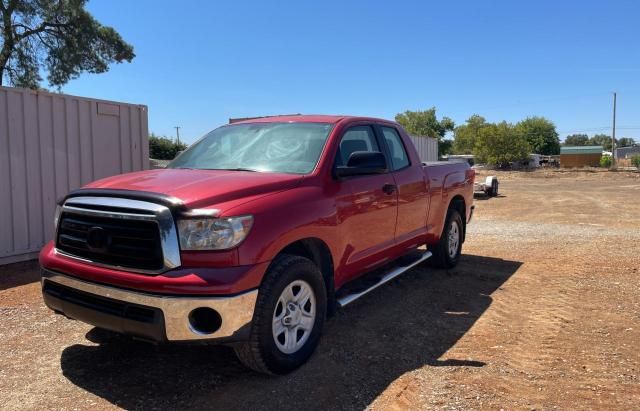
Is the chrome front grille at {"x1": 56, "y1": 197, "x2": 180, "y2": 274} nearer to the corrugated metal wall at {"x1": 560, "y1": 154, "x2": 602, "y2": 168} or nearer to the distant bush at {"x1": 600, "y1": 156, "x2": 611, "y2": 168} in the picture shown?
the distant bush at {"x1": 600, "y1": 156, "x2": 611, "y2": 168}

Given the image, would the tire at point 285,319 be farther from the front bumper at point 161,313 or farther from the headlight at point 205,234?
the headlight at point 205,234

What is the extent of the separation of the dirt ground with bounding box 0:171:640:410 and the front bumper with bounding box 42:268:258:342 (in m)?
0.49

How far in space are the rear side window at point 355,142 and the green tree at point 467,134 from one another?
3176 inches

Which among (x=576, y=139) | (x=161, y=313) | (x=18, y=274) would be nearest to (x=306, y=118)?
(x=161, y=313)

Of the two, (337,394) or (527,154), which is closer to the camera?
(337,394)

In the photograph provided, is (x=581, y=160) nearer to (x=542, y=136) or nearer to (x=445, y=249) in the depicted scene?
(x=542, y=136)

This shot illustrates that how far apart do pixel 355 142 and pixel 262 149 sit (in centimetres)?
94

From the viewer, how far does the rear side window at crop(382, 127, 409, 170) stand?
5.40 m

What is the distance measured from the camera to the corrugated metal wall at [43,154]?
23.9 ft

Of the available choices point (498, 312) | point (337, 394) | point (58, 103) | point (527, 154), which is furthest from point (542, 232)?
point (527, 154)

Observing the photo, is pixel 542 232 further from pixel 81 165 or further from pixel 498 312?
pixel 81 165

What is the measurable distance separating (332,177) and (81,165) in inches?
228

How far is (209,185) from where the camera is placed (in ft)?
11.6

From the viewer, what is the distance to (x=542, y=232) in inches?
422
